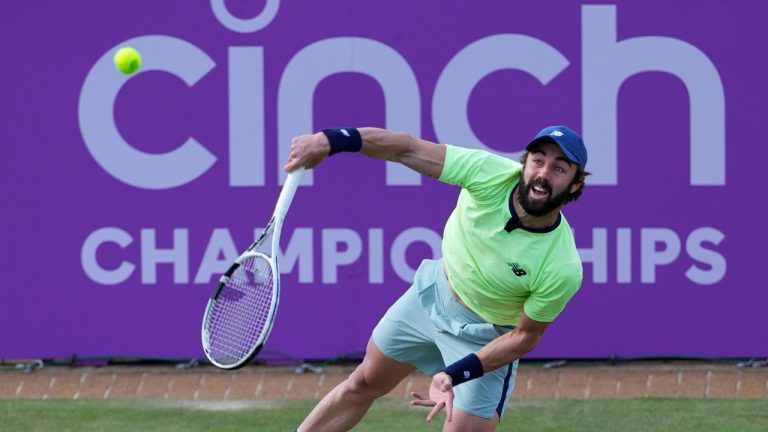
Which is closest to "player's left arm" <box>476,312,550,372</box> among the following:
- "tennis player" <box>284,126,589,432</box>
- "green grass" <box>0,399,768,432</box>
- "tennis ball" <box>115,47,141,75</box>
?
"tennis player" <box>284,126,589,432</box>

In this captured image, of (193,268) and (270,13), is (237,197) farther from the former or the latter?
(270,13)

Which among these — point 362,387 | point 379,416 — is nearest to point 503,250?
point 362,387

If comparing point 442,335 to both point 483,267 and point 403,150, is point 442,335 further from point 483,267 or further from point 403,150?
point 403,150

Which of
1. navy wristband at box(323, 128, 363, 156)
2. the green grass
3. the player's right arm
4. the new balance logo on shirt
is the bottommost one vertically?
the green grass

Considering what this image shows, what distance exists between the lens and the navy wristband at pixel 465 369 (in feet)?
17.0

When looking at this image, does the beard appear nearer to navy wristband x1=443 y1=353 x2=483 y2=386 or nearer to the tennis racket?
Result: navy wristband x1=443 y1=353 x2=483 y2=386

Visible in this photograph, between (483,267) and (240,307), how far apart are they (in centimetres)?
96

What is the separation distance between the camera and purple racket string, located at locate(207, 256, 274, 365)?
546 centimetres

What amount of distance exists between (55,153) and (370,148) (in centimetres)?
306

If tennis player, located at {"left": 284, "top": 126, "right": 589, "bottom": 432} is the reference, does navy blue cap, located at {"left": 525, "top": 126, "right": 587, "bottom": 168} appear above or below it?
above

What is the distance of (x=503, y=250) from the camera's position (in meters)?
5.37

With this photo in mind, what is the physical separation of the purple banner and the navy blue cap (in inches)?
98.3

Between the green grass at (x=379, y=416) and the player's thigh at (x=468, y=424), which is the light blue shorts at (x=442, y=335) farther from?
the green grass at (x=379, y=416)

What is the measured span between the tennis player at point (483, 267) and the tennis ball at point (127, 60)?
2.38 m
